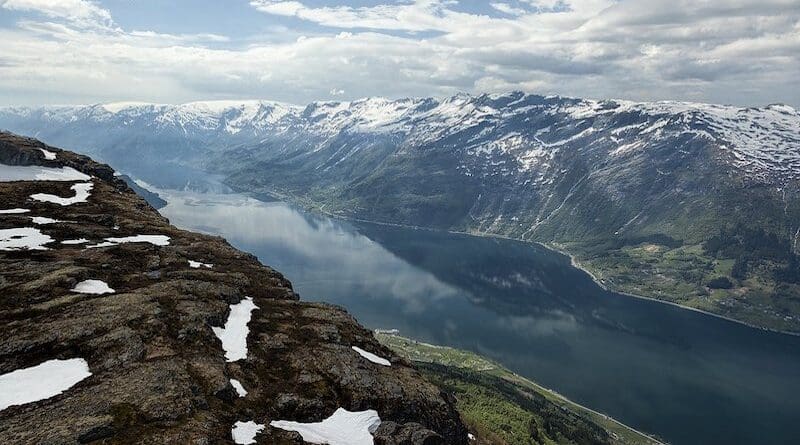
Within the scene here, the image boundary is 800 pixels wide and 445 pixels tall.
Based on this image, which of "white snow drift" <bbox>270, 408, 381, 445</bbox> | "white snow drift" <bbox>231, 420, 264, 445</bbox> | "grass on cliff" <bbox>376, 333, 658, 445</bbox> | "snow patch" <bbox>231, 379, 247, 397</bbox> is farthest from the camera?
"grass on cliff" <bbox>376, 333, 658, 445</bbox>

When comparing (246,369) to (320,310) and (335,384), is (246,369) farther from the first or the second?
(320,310)

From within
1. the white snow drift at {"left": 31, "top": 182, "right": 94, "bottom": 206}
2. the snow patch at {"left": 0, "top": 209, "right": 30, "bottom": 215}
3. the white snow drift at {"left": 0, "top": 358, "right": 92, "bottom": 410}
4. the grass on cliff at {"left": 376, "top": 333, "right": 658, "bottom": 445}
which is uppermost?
the snow patch at {"left": 0, "top": 209, "right": 30, "bottom": 215}

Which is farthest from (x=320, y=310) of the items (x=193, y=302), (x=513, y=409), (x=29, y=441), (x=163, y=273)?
(x=513, y=409)

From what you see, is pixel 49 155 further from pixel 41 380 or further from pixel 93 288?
pixel 41 380

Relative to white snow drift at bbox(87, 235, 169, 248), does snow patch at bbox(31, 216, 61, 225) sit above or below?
above

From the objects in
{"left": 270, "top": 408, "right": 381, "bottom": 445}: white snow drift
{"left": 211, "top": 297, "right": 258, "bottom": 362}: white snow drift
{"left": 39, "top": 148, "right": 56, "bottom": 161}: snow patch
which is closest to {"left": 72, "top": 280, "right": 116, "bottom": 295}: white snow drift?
{"left": 211, "top": 297, "right": 258, "bottom": 362}: white snow drift

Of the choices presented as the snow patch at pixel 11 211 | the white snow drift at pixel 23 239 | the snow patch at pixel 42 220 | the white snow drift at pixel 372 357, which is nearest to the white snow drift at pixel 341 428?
the white snow drift at pixel 372 357

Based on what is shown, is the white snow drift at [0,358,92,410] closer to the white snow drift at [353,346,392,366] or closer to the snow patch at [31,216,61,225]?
the white snow drift at [353,346,392,366]
